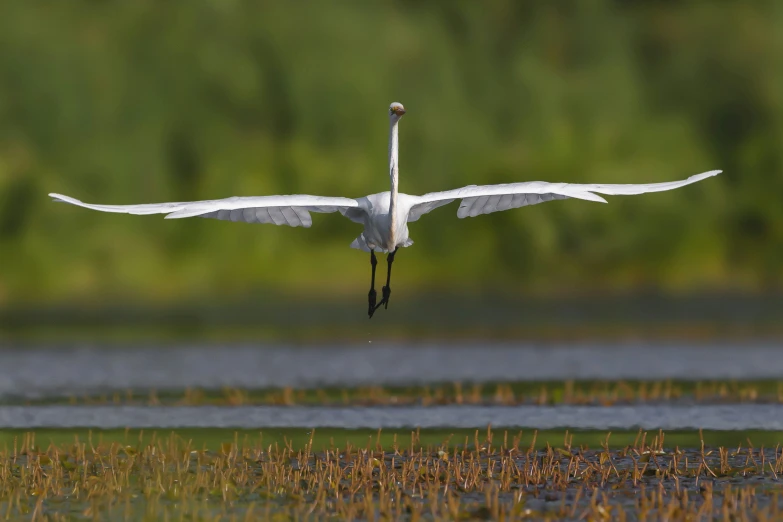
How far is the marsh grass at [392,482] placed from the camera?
44.1ft

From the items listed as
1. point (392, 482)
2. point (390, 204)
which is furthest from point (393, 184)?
point (392, 482)

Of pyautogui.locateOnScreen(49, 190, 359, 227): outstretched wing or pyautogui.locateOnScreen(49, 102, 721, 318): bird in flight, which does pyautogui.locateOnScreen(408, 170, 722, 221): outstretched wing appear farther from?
pyautogui.locateOnScreen(49, 190, 359, 227): outstretched wing

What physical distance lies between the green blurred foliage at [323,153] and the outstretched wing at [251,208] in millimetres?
32548

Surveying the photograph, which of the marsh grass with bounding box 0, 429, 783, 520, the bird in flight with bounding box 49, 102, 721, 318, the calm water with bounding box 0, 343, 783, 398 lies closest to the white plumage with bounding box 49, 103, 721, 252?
the bird in flight with bounding box 49, 102, 721, 318

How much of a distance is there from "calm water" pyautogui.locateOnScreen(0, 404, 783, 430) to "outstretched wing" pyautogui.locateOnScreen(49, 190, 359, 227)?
4.58 meters

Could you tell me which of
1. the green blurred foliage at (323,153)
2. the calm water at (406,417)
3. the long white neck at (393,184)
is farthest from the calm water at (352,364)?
the green blurred foliage at (323,153)

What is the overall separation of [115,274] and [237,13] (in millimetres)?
12205

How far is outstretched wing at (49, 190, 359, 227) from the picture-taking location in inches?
578

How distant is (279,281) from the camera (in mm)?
50969

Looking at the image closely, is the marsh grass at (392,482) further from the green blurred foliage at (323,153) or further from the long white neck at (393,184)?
the green blurred foliage at (323,153)

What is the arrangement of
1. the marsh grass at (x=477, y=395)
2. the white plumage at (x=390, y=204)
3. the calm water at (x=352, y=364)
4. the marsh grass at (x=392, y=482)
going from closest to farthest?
Result: the marsh grass at (x=392, y=482)
the white plumage at (x=390, y=204)
the marsh grass at (x=477, y=395)
the calm water at (x=352, y=364)

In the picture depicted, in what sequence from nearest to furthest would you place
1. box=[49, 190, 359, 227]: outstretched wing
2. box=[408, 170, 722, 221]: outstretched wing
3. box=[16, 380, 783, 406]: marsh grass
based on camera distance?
box=[49, 190, 359, 227]: outstretched wing → box=[408, 170, 722, 221]: outstretched wing → box=[16, 380, 783, 406]: marsh grass

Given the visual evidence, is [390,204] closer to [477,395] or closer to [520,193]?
[520,193]

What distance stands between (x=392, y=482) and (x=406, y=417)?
21.9 ft
